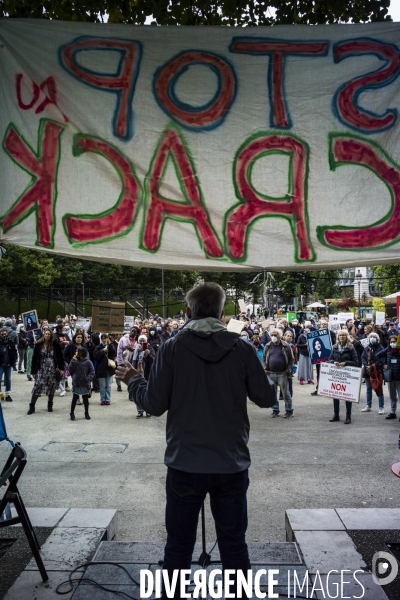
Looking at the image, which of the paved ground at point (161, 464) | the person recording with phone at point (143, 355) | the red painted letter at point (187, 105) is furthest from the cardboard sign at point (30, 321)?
the red painted letter at point (187, 105)

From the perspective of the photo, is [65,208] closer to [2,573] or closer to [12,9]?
[2,573]

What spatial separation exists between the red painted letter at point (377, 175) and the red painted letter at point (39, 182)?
1634 millimetres

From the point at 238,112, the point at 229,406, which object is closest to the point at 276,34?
the point at 238,112

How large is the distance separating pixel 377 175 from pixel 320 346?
11.5 meters

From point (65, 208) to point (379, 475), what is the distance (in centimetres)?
588

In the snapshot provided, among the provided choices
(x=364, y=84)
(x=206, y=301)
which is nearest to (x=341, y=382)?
(x=364, y=84)

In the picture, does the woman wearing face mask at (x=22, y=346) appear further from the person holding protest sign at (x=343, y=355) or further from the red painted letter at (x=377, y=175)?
the red painted letter at (x=377, y=175)

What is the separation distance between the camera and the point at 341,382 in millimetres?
11000

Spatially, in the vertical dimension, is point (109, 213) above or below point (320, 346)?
above

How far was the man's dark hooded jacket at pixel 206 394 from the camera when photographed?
272 centimetres

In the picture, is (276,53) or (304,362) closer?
(276,53)

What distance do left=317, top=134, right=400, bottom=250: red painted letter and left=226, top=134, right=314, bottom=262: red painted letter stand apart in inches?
5.5

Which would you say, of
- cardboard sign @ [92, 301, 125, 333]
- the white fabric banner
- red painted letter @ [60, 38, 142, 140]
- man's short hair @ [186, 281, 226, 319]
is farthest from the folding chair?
cardboard sign @ [92, 301, 125, 333]

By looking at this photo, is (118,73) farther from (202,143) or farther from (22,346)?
(22,346)
